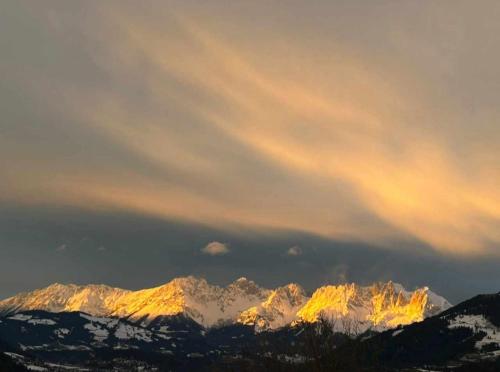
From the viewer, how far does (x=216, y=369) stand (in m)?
170

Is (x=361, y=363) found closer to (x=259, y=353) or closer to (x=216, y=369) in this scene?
A: (x=259, y=353)

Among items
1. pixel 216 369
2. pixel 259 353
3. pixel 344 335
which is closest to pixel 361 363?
pixel 344 335

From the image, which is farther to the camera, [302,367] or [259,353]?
[259,353]

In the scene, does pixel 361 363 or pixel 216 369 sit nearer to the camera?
pixel 361 363

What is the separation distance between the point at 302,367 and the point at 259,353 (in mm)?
13843

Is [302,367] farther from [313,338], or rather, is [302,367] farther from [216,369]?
[216,369]

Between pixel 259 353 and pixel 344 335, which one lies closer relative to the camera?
pixel 344 335

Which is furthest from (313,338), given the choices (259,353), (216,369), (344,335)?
(216,369)

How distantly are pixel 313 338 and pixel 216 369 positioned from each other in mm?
73461

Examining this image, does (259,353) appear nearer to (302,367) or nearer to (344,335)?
(302,367)

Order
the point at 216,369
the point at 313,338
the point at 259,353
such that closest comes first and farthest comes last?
1. the point at 313,338
2. the point at 259,353
3. the point at 216,369

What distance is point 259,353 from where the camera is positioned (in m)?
123

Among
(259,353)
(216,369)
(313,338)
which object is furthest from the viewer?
(216,369)

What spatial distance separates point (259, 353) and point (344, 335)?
2202cm
